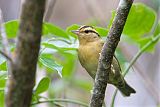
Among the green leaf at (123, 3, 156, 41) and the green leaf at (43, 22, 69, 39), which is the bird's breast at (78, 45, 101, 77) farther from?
the green leaf at (43, 22, 69, 39)

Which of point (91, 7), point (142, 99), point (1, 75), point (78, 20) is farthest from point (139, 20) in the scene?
point (78, 20)

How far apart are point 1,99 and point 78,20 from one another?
5.49 metres

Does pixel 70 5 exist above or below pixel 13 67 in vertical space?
below

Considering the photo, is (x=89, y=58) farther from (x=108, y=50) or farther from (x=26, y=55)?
(x=26, y=55)

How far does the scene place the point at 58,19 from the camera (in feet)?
25.1

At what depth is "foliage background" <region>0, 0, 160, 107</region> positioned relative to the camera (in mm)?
2400

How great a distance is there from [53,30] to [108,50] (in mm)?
888

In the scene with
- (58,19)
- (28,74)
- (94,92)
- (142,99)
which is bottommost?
(142,99)

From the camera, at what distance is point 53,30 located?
2.56m

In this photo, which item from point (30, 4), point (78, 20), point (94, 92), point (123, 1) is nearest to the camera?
point (30, 4)

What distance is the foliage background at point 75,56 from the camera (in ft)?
7.87

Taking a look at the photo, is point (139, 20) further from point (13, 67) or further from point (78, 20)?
point (78, 20)

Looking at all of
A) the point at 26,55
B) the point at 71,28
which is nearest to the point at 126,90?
the point at 71,28

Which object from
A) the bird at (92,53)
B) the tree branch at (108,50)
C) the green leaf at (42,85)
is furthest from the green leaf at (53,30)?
→ the tree branch at (108,50)
